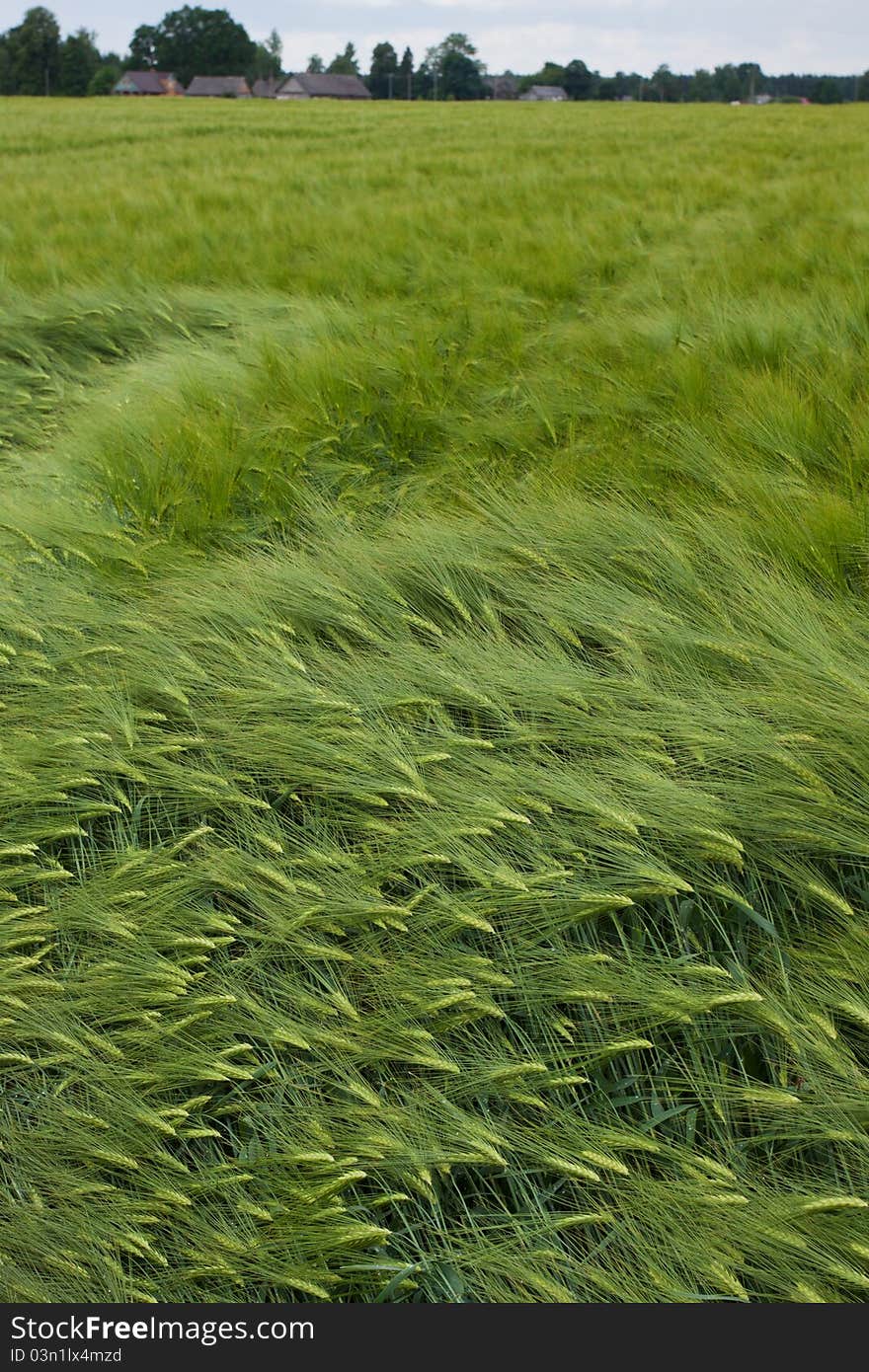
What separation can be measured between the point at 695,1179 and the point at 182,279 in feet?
18.1

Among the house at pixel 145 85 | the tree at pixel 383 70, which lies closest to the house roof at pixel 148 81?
the house at pixel 145 85

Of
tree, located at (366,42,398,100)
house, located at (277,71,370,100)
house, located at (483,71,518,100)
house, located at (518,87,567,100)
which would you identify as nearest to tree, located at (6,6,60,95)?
house, located at (277,71,370,100)

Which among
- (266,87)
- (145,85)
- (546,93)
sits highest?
(546,93)

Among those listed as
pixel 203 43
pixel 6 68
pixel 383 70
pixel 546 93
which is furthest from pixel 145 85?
pixel 546 93

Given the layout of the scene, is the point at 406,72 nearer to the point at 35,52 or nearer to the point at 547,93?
the point at 547,93

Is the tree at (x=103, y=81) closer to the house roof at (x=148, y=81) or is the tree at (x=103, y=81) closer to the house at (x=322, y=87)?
the house roof at (x=148, y=81)

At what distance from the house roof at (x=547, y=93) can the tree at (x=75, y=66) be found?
35441mm

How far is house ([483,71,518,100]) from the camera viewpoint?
79.3 metres

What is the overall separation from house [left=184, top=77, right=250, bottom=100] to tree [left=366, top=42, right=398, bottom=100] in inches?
623

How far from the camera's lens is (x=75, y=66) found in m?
64.0

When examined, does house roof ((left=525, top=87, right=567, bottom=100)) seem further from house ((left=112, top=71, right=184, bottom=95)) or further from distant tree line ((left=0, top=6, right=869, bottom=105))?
house ((left=112, top=71, right=184, bottom=95))

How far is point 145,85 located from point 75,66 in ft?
27.0

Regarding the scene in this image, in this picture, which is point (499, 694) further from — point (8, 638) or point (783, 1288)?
point (8, 638)

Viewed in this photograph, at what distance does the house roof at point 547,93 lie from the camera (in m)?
79.5
